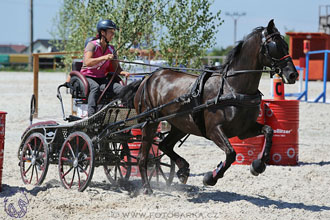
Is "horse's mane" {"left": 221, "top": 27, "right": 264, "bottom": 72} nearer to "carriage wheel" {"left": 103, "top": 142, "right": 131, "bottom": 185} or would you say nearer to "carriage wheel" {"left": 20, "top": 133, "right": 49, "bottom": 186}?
"carriage wheel" {"left": 103, "top": 142, "right": 131, "bottom": 185}

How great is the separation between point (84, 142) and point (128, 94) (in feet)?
2.85

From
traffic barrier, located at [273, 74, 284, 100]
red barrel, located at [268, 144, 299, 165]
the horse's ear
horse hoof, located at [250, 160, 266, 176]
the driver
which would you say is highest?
the horse's ear

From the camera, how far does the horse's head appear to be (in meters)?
5.56

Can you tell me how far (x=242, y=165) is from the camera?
8523 mm

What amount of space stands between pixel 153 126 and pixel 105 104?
782 millimetres

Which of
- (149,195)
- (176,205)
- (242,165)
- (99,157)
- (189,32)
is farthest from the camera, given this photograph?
(189,32)

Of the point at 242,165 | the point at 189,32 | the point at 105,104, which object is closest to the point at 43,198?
the point at 105,104

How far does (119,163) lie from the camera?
7086 millimetres

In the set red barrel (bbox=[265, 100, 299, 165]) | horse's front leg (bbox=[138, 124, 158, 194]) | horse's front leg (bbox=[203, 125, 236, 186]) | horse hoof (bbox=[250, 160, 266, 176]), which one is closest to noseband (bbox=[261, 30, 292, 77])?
horse's front leg (bbox=[203, 125, 236, 186])

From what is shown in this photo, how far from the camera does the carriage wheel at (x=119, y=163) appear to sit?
7.12 meters

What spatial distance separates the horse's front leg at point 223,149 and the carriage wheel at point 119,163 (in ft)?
5.15

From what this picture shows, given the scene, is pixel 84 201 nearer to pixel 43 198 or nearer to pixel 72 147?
pixel 43 198

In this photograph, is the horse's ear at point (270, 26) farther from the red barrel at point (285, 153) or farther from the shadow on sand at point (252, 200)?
the red barrel at point (285, 153)

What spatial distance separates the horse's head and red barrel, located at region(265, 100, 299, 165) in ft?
9.49
